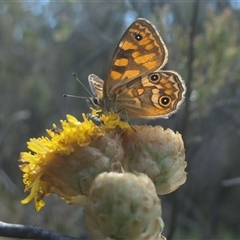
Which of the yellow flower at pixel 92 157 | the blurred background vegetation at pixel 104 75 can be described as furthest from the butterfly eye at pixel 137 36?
the blurred background vegetation at pixel 104 75

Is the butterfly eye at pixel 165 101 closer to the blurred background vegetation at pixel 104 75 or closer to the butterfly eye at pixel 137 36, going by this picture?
the butterfly eye at pixel 137 36

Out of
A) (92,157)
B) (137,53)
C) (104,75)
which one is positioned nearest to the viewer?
(92,157)

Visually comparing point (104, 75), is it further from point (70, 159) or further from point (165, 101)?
point (70, 159)

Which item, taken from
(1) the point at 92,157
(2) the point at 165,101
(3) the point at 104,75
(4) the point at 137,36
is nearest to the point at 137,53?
(4) the point at 137,36

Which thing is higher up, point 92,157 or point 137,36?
point 137,36

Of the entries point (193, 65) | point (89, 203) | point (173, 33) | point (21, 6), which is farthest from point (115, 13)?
point (89, 203)

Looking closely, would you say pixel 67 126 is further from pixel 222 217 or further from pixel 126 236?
pixel 222 217

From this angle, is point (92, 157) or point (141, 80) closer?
point (92, 157)
